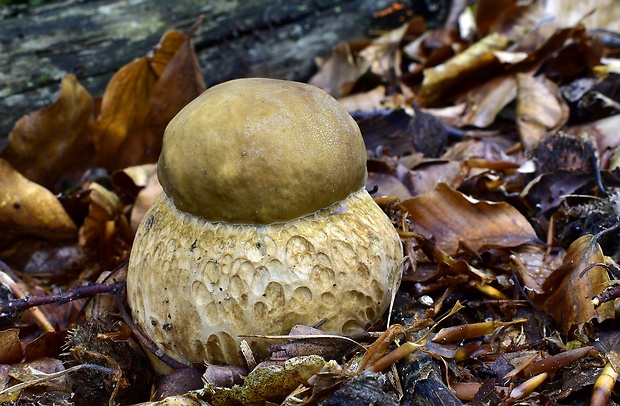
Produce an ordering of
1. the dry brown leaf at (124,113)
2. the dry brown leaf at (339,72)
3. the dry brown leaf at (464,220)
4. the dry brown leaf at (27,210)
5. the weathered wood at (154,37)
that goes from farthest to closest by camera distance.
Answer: the dry brown leaf at (339,72) → the weathered wood at (154,37) → the dry brown leaf at (124,113) → the dry brown leaf at (27,210) → the dry brown leaf at (464,220)

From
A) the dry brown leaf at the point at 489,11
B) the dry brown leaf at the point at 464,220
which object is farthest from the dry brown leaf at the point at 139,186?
the dry brown leaf at the point at 489,11

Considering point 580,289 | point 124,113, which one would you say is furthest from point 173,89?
point 580,289

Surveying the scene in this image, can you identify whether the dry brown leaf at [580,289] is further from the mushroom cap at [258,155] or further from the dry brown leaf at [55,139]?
the dry brown leaf at [55,139]

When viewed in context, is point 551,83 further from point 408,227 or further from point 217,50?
point 217,50

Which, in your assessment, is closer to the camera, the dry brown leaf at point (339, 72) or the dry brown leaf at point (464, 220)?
the dry brown leaf at point (464, 220)

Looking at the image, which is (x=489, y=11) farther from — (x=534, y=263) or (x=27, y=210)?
(x=27, y=210)

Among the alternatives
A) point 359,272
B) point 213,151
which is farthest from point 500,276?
point 213,151

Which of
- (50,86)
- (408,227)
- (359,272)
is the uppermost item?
(50,86)
